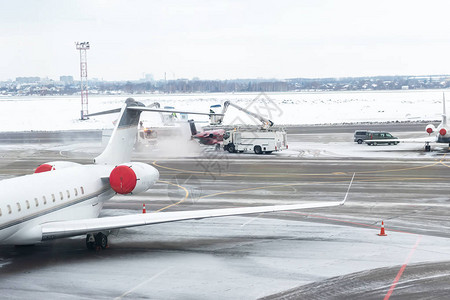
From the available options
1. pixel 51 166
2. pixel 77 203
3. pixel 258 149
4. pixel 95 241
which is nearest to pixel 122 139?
pixel 51 166

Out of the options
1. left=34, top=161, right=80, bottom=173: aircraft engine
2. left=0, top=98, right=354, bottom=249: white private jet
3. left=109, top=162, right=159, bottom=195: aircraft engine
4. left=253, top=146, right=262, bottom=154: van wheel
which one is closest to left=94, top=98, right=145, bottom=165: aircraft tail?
left=0, top=98, right=354, bottom=249: white private jet

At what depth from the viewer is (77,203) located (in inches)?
838

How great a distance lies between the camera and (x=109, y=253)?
20734 mm

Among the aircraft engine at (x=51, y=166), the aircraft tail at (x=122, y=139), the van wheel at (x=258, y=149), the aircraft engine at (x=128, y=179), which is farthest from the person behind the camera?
the van wheel at (x=258, y=149)

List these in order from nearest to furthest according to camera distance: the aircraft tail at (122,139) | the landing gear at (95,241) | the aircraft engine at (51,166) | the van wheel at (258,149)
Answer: the landing gear at (95,241) → the aircraft engine at (51,166) → the aircraft tail at (122,139) → the van wheel at (258,149)

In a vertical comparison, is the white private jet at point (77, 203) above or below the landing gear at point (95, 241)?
above

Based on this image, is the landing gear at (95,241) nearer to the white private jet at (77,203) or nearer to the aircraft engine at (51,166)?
the white private jet at (77,203)

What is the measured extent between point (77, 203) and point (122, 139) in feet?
16.8

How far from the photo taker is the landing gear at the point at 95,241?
68.4ft

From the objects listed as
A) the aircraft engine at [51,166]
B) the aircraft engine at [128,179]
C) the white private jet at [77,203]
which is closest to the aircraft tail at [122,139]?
the white private jet at [77,203]

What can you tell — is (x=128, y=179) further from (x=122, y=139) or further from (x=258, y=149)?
(x=258, y=149)

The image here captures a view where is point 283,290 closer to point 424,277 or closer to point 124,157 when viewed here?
point 424,277

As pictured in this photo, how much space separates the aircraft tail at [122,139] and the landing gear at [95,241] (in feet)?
14.9

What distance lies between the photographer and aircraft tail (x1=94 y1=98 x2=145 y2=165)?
2508cm
